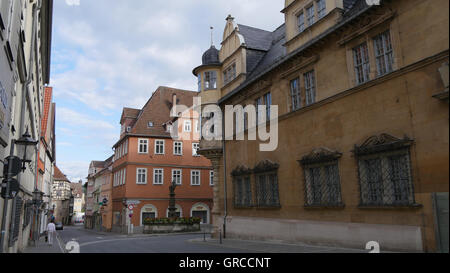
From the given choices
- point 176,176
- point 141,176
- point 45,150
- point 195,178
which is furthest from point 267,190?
point 45,150

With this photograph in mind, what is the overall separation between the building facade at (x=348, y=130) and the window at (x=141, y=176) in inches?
855

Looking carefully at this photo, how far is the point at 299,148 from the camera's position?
17.9 metres

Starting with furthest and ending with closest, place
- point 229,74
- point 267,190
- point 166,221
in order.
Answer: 1. point 166,221
2. point 229,74
3. point 267,190

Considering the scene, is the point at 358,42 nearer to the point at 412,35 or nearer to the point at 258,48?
the point at 412,35

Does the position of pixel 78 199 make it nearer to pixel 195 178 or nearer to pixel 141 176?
pixel 141 176

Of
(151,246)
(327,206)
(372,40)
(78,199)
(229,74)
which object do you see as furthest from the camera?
(78,199)

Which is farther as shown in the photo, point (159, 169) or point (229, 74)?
point (159, 169)

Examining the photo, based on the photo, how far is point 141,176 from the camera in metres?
44.2

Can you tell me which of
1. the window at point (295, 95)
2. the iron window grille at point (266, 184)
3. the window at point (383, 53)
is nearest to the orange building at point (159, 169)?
the iron window grille at point (266, 184)

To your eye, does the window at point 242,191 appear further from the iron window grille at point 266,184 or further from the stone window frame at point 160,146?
the stone window frame at point 160,146

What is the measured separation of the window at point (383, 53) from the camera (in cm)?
1333

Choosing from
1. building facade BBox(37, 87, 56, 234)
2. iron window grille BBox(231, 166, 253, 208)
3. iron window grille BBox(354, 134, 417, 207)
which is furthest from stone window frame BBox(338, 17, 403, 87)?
building facade BBox(37, 87, 56, 234)

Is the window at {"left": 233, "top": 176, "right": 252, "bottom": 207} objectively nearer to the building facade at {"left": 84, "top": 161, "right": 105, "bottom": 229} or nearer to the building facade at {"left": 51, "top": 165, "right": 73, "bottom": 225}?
the building facade at {"left": 84, "top": 161, "right": 105, "bottom": 229}

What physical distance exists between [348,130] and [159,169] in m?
33.5
